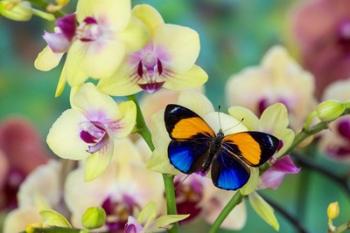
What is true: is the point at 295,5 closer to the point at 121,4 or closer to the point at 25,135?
the point at 25,135

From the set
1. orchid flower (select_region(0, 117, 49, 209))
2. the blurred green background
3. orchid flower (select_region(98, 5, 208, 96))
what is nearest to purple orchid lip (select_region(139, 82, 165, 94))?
orchid flower (select_region(98, 5, 208, 96))

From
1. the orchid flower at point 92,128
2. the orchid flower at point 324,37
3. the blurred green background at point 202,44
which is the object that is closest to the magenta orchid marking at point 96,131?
the orchid flower at point 92,128

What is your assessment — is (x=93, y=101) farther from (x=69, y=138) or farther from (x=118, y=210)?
(x=118, y=210)

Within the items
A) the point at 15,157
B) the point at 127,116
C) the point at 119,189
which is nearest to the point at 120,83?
the point at 127,116

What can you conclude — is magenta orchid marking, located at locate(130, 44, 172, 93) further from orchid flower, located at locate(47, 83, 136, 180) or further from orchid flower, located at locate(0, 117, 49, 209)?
orchid flower, located at locate(0, 117, 49, 209)

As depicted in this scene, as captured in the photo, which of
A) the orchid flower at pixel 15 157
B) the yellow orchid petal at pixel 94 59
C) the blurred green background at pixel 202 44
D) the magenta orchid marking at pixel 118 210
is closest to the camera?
the yellow orchid petal at pixel 94 59

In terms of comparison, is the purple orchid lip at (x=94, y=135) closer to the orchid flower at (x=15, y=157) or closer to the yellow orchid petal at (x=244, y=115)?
the yellow orchid petal at (x=244, y=115)
